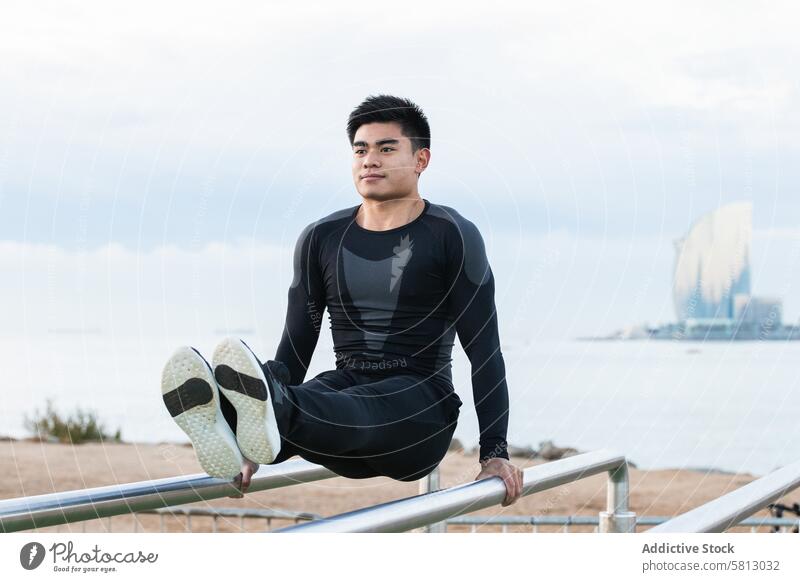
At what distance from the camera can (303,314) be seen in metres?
1.93

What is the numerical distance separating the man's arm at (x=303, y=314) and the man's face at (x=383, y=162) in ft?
0.60

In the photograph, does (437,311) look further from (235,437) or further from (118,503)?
(118,503)

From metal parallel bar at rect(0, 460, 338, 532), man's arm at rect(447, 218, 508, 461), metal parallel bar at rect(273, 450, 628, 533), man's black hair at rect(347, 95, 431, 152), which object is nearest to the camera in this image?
metal parallel bar at rect(273, 450, 628, 533)

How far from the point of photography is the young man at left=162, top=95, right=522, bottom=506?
1661 millimetres

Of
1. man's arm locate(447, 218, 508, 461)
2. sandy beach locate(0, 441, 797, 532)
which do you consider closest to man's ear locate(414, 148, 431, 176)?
man's arm locate(447, 218, 508, 461)

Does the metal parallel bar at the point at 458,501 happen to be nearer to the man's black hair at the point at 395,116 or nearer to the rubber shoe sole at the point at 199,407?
the rubber shoe sole at the point at 199,407

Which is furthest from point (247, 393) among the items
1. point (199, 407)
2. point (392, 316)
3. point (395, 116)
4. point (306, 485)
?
point (306, 485)

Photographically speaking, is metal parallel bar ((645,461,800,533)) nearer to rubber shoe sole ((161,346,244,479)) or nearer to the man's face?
rubber shoe sole ((161,346,244,479))

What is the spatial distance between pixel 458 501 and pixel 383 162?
76 cm

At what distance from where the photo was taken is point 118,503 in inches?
52.7

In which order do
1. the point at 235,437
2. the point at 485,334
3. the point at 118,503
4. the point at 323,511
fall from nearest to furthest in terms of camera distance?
the point at 118,503
the point at 235,437
the point at 485,334
the point at 323,511

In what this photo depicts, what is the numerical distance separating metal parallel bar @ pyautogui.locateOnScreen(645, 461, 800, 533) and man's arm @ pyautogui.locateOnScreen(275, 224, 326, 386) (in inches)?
32.8

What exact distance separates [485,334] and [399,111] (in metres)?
0.46
